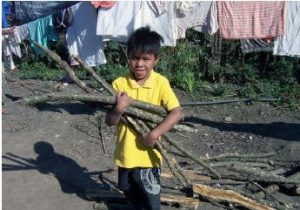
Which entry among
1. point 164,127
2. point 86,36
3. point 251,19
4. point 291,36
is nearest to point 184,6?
point 251,19

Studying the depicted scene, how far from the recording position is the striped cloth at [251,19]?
6176 mm

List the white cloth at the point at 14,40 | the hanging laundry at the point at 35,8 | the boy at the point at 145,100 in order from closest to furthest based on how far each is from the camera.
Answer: the boy at the point at 145,100 < the hanging laundry at the point at 35,8 < the white cloth at the point at 14,40

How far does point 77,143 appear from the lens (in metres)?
4.70

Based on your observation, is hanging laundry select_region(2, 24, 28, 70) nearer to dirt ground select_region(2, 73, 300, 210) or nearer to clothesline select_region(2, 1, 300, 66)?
clothesline select_region(2, 1, 300, 66)

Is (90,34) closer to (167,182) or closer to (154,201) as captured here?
(167,182)

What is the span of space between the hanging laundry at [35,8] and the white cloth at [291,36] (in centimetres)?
308

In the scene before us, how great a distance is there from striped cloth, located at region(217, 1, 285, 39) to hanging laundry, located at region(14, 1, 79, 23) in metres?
2.26

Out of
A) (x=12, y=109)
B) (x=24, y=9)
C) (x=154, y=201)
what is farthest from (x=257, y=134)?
(x=24, y=9)

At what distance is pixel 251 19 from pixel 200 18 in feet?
2.38

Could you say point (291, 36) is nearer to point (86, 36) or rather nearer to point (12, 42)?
point (86, 36)

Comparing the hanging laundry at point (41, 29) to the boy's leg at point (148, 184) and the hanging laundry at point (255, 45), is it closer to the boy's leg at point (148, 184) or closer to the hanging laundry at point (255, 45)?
the hanging laundry at point (255, 45)

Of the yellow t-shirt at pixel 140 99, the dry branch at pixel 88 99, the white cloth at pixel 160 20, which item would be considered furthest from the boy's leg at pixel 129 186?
the white cloth at pixel 160 20

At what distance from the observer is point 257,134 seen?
5227 mm

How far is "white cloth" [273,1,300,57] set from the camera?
6.11 m
